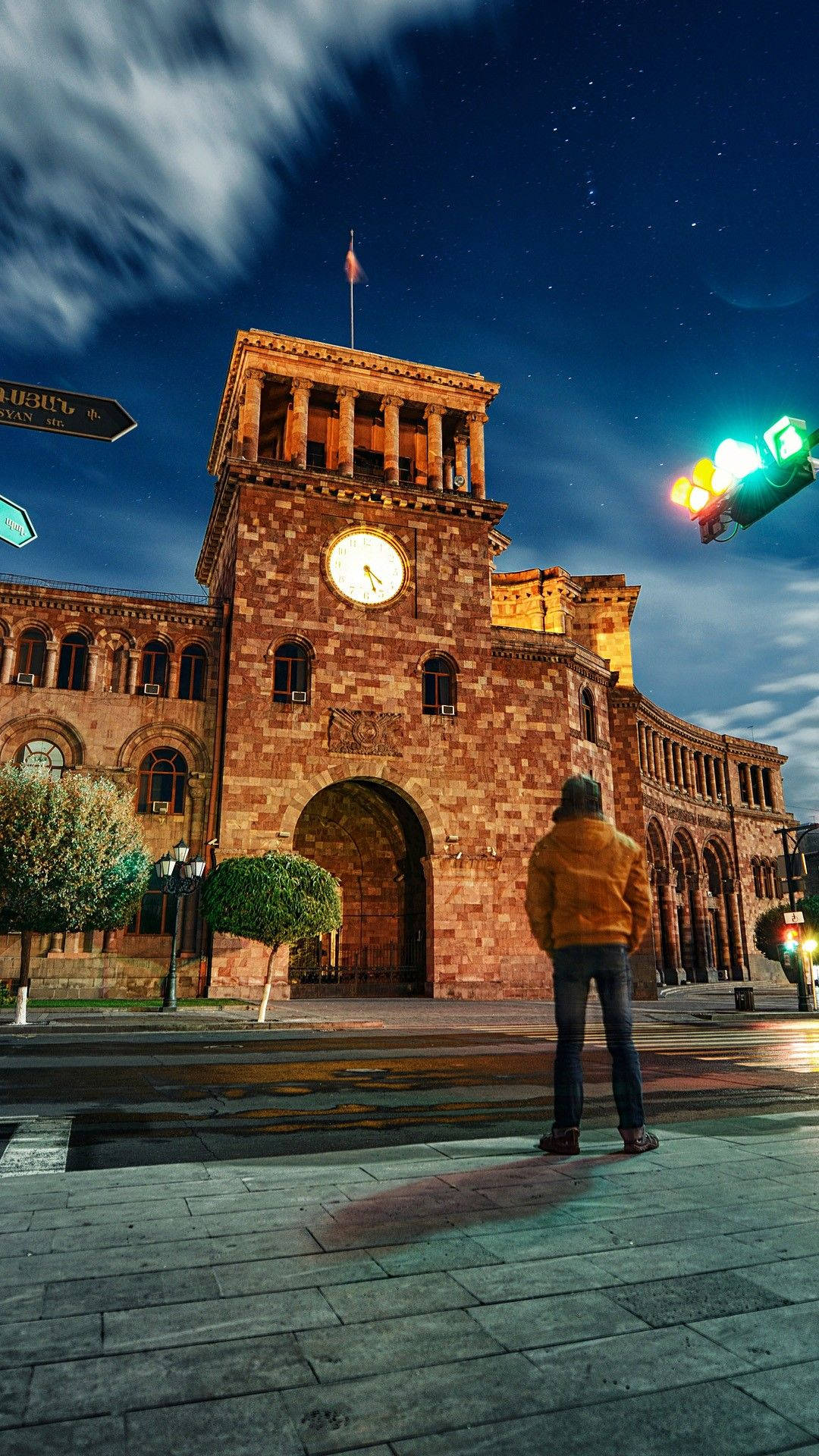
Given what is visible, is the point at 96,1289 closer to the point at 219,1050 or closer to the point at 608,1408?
the point at 608,1408

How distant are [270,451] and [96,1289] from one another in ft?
116

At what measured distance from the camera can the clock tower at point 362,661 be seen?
91.1 feet

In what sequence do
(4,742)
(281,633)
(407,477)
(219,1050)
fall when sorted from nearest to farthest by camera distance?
(219,1050), (4,742), (281,633), (407,477)

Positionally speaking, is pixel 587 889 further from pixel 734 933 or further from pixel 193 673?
pixel 734 933

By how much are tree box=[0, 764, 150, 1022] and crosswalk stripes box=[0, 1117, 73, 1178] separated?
1375 centimetres

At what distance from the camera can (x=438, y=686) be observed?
30.5 metres

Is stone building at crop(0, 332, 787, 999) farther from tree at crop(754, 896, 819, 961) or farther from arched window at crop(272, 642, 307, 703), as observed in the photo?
tree at crop(754, 896, 819, 961)

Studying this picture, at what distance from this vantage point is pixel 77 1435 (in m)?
1.99

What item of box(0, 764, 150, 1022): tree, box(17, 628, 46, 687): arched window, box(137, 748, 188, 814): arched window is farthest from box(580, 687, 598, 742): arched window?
box(17, 628, 46, 687): arched window

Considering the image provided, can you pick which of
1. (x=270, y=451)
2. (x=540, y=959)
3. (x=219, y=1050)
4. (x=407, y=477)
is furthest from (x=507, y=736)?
(x=219, y=1050)

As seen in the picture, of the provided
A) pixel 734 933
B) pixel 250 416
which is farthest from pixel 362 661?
pixel 734 933

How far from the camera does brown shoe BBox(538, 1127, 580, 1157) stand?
4883 mm

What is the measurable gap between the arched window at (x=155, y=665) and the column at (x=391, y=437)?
9.40m

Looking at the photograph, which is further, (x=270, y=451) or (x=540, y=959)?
(x=270, y=451)
